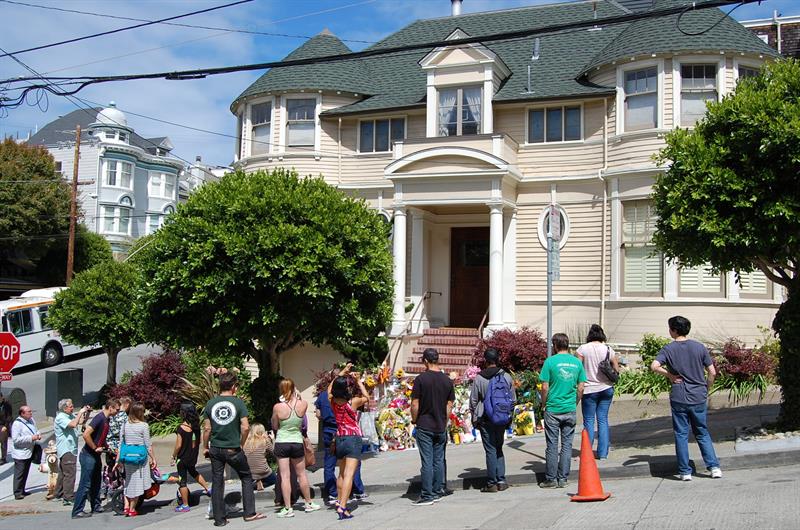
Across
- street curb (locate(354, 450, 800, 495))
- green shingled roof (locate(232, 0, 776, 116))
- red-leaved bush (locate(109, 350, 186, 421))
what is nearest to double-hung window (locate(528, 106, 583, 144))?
green shingled roof (locate(232, 0, 776, 116))

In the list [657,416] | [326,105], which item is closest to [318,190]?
[657,416]

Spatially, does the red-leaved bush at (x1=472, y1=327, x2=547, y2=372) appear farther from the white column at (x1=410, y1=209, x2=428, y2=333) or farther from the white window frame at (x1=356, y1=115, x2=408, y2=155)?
the white window frame at (x1=356, y1=115, x2=408, y2=155)

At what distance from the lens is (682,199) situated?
9664mm

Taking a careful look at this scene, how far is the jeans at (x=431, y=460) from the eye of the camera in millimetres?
8859

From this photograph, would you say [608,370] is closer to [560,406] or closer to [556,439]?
[560,406]

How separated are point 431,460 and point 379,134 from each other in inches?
561

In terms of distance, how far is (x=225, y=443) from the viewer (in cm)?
911

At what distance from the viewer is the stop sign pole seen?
46.0ft

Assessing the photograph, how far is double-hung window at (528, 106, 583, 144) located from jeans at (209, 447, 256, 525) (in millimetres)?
13321

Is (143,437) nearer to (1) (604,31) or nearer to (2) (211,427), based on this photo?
(2) (211,427)

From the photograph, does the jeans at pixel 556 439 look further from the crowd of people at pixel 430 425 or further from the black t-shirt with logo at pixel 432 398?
the black t-shirt with logo at pixel 432 398

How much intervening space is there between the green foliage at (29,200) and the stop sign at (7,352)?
2921 centimetres

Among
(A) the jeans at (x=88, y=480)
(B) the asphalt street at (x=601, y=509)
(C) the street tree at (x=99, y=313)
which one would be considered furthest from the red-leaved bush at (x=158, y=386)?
(B) the asphalt street at (x=601, y=509)

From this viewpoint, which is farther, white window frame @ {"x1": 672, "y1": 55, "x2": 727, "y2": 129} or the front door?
the front door
